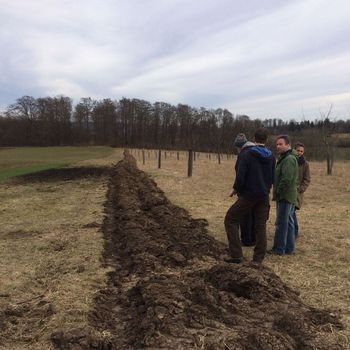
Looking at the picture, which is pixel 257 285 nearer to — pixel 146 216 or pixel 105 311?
pixel 105 311

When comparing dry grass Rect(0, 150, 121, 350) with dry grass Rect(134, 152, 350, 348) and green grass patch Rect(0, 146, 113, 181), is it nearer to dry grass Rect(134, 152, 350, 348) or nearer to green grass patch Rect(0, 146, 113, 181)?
dry grass Rect(134, 152, 350, 348)

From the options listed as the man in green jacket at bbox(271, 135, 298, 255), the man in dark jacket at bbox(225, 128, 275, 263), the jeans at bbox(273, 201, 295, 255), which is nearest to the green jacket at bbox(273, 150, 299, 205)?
the man in green jacket at bbox(271, 135, 298, 255)

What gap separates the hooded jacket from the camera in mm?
7164

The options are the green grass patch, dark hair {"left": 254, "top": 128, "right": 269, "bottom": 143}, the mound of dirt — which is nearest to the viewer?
the mound of dirt

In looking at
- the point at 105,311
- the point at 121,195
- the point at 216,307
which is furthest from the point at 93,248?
the point at 121,195

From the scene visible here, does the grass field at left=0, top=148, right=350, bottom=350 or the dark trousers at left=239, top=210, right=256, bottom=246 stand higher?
the dark trousers at left=239, top=210, right=256, bottom=246

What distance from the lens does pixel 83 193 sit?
18.5m

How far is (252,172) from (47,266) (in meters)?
3.53

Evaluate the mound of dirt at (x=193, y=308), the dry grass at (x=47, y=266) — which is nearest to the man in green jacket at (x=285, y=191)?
the mound of dirt at (x=193, y=308)

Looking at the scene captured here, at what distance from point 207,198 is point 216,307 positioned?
34.3 feet

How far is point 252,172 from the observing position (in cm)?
720

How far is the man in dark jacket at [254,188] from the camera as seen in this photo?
7.18 metres

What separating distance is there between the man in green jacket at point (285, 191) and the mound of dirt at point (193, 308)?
1.08 metres

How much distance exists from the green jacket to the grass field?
1.03m
